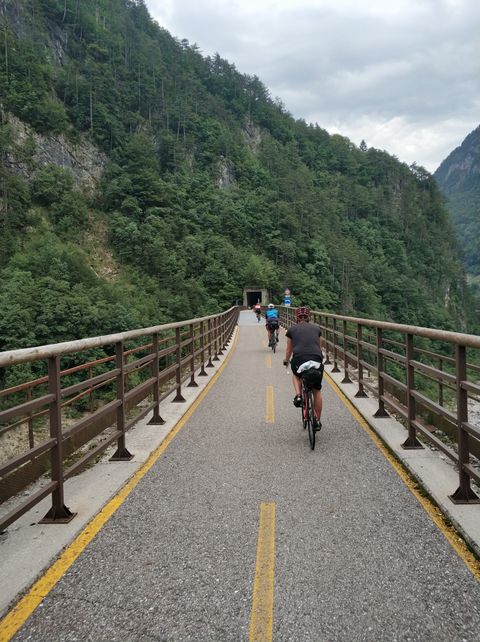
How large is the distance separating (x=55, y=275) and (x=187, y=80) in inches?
4696

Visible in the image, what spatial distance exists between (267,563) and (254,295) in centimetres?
8082

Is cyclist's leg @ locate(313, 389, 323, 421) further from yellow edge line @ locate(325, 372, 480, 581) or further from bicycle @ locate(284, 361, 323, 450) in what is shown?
yellow edge line @ locate(325, 372, 480, 581)

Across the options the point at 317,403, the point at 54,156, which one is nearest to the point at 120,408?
the point at 317,403

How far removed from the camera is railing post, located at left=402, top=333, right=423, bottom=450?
548 cm

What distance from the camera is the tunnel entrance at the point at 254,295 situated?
8219cm

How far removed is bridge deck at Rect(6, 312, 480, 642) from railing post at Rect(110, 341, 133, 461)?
0.47m

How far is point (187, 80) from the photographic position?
14675 cm

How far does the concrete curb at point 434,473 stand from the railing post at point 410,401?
0.39 ft

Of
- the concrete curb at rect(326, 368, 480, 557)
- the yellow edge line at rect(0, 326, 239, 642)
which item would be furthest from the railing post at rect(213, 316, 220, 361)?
the yellow edge line at rect(0, 326, 239, 642)

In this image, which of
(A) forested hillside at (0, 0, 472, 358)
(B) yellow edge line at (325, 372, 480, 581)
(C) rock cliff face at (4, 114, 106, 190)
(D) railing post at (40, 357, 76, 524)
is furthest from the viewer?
(C) rock cliff face at (4, 114, 106, 190)

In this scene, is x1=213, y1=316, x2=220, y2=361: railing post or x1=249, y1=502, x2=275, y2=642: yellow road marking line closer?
x1=249, y1=502, x2=275, y2=642: yellow road marking line

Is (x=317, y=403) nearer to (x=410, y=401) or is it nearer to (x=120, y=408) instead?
(x=410, y=401)

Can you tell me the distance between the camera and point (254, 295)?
83688mm

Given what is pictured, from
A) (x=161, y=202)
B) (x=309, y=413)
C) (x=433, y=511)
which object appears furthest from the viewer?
(x=161, y=202)
